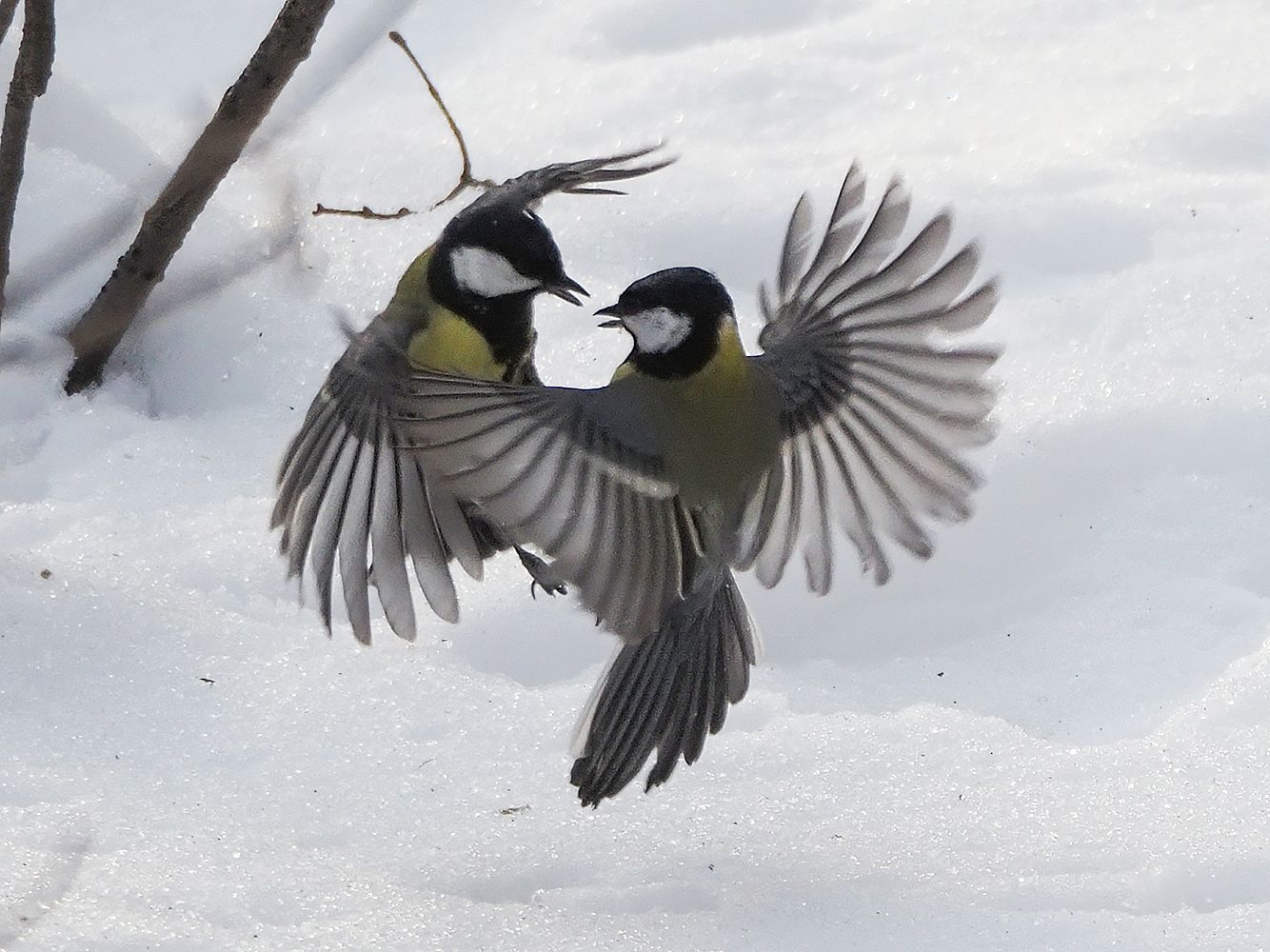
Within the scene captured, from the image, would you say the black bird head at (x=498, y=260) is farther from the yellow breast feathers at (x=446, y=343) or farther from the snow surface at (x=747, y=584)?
the snow surface at (x=747, y=584)

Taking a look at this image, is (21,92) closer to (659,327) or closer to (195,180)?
(195,180)

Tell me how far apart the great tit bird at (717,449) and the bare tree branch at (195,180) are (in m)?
0.39

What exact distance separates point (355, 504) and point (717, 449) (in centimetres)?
54

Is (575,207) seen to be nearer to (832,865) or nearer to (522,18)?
(522,18)

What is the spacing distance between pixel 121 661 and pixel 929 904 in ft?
3.70

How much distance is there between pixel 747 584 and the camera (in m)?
2.52

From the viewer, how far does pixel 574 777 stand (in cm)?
189

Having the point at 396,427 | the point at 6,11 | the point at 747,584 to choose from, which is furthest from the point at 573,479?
the point at 6,11

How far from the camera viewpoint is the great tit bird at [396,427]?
2.08 m

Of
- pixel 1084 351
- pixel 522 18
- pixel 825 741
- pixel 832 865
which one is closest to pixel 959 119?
pixel 1084 351

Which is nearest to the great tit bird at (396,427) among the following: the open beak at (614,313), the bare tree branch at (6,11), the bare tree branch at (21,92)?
the open beak at (614,313)

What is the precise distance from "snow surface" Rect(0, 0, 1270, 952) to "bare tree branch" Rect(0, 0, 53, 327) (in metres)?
0.21

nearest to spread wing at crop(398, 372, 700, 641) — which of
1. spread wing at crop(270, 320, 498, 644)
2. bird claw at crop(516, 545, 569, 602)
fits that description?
spread wing at crop(270, 320, 498, 644)

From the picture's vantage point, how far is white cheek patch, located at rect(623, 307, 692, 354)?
6.30 ft
